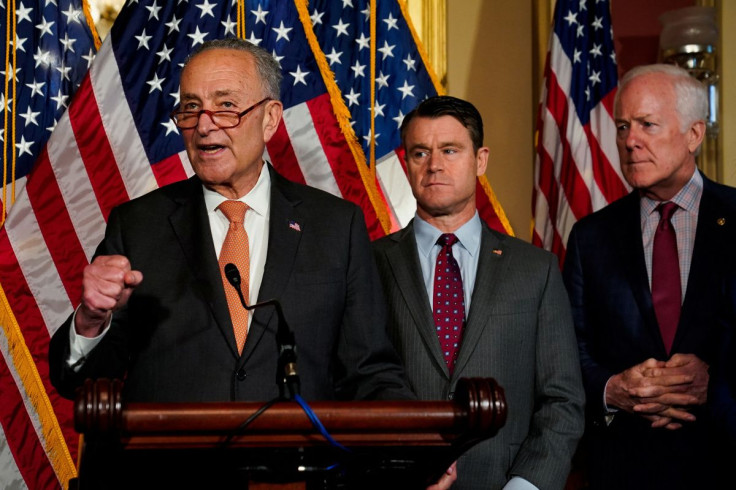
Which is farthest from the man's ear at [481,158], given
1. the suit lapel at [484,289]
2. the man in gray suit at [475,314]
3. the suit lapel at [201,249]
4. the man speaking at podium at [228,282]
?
Result: the suit lapel at [201,249]

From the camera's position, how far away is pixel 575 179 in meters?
4.00

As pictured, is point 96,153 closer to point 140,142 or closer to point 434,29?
point 140,142

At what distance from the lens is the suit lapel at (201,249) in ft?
6.59

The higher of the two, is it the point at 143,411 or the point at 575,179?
the point at 575,179

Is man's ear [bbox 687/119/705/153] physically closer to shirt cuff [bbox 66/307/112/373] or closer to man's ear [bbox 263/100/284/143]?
man's ear [bbox 263/100/284/143]

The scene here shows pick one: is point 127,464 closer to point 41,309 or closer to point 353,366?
point 353,366

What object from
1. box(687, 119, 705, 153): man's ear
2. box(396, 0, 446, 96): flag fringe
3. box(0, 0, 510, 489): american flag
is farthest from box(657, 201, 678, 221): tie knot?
box(396, 0, 446, 96): flag fringe

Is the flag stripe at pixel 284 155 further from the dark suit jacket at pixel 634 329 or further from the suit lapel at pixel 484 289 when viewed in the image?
the dark suit jacket at pixel 634 329

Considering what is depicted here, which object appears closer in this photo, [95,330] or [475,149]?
[95,330]

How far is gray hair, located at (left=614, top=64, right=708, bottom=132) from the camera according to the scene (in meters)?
2.95

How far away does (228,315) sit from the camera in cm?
201

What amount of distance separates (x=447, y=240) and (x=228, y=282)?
34.5 inches

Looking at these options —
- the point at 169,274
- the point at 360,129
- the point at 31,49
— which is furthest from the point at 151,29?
the point at 169,274

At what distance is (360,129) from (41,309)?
1.45m
